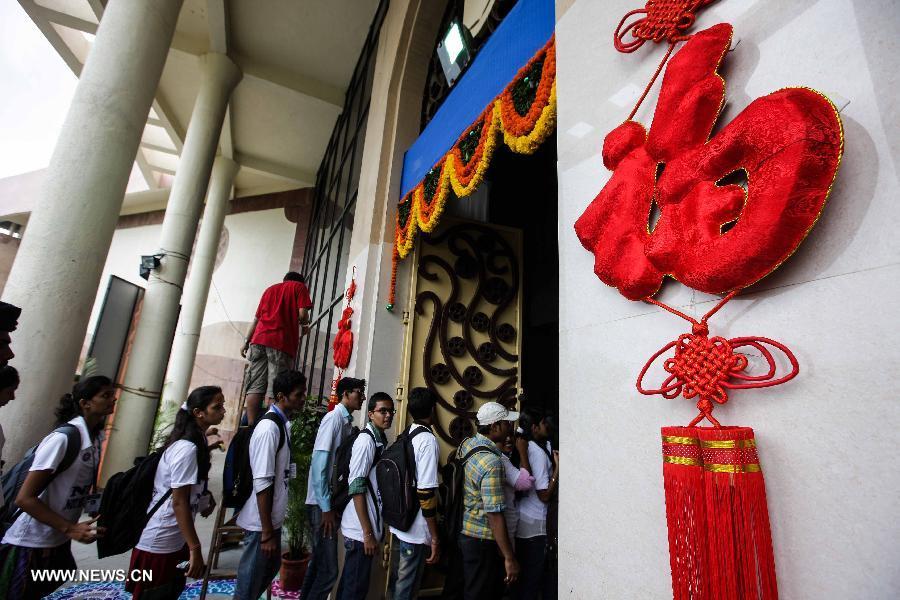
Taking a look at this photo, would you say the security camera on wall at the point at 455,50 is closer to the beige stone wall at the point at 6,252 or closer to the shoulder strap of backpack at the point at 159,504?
the shoulder strap of backpack at the point at 159,504

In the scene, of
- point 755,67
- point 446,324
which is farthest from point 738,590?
point 446,324

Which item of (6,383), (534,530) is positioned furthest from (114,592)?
(534,530)

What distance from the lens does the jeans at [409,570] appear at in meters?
2.57

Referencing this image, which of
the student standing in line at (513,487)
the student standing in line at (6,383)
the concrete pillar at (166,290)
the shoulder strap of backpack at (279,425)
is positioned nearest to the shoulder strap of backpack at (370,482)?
the shoulder strap of backpack at (279,425)

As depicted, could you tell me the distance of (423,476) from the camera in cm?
254

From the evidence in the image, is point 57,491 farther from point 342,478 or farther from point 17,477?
point 342,478

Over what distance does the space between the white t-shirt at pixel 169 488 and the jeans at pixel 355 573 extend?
3.01 feet

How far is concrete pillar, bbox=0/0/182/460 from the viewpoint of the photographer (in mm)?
2947

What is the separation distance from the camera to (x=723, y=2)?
1.21m

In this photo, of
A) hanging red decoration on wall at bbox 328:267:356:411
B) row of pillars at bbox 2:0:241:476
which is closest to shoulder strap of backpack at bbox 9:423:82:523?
row of pillars at bbox 2:0:241:476

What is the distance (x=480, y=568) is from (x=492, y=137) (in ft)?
7.91

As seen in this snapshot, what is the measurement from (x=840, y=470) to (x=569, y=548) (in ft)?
2.51

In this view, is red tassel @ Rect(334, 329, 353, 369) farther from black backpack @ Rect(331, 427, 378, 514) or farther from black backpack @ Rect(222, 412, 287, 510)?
black backpack @ Rect(222, 412, 287, 510)

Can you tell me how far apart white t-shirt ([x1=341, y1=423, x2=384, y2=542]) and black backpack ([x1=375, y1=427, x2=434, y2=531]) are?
3.8 inches
